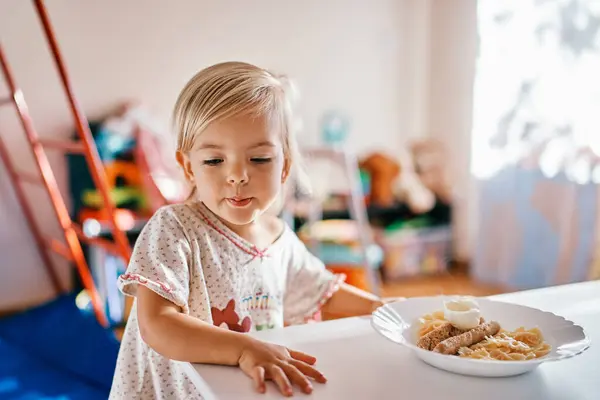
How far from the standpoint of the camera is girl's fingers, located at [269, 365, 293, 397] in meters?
0.71

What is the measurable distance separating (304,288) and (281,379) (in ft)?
1.60

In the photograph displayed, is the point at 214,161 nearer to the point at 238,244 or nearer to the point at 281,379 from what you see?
the point at 238,244

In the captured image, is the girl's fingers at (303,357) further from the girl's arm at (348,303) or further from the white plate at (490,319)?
the girl's arm at (348,303)

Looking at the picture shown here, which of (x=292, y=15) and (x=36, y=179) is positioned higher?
(x=292, y=15)

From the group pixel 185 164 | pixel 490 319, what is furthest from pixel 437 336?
pixel 185 164

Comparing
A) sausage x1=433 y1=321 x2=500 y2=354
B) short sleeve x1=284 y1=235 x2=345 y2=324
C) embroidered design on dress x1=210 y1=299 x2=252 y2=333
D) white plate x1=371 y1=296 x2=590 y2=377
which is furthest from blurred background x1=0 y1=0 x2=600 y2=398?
sausage x1=433 y1=321 x2=500 y2=354

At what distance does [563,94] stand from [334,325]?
2.74 metres

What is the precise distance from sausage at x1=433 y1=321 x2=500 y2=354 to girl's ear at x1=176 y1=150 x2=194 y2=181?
1.65 ft

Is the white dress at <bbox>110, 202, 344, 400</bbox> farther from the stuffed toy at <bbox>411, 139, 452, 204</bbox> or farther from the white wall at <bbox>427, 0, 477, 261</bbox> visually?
the white wall at <bbox>427, 0, 477, 261</bbox>

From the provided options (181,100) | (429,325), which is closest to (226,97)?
(181,100)

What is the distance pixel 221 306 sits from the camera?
42.0 inches

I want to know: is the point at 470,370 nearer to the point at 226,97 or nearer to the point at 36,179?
the point at 226,97

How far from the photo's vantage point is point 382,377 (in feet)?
2.52

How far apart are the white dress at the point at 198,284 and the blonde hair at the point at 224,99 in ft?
0.46
